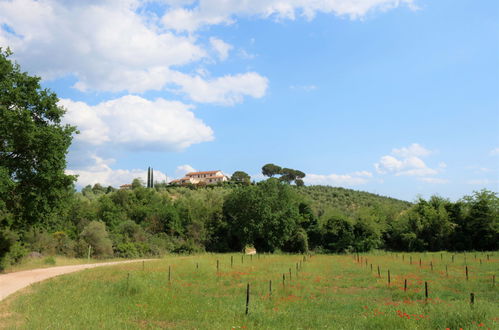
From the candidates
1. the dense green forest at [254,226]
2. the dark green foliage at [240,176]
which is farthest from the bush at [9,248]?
the dark green foliage at [240,176]

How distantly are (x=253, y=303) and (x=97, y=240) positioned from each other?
33006 millimetres

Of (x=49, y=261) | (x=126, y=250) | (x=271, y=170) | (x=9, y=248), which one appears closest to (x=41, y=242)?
(x=49, y=261)

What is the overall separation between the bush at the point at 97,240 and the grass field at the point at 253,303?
2024cm

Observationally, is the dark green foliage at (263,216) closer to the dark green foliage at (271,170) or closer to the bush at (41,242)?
the bush at (41,242)

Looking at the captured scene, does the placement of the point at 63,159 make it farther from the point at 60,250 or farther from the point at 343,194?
the point at 343,194

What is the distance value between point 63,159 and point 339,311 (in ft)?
69.2

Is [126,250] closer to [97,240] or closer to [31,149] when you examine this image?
[97,240]

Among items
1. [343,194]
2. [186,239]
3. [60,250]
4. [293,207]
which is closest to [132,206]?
[186,239]

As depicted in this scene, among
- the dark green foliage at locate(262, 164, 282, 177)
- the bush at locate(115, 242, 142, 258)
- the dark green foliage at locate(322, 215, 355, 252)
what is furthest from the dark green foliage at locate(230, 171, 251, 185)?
the bush at locate(115, 242, 142, 258)

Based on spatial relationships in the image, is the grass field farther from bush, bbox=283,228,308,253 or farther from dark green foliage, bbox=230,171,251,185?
dark green foliage, bbox=230,171,251,185

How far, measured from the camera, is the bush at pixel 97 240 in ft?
141

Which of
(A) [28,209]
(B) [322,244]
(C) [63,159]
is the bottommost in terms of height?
(B) [322,244]

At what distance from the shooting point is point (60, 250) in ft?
135

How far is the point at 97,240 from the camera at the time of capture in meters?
42.9
